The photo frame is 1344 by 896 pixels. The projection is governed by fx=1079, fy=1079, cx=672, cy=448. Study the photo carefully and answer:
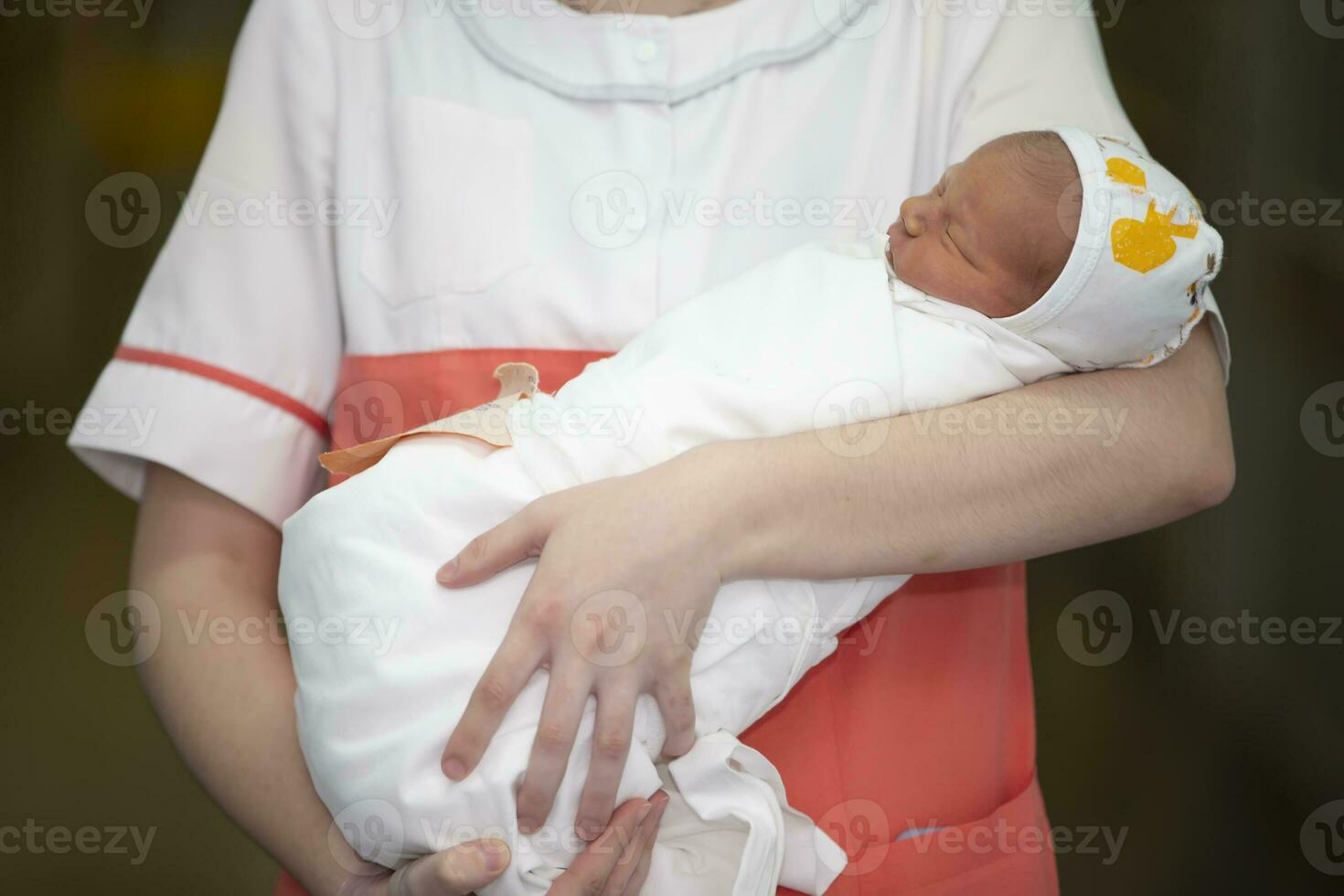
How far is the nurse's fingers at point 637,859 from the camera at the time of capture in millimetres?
653

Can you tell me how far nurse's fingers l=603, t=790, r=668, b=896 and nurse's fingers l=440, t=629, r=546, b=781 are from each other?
109 millimetres

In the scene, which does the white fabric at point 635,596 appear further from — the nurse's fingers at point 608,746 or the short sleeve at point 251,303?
the short sleeve at point 251,303

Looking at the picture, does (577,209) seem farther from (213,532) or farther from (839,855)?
(839,855)

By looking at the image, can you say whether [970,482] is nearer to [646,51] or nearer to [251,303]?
[646,51]

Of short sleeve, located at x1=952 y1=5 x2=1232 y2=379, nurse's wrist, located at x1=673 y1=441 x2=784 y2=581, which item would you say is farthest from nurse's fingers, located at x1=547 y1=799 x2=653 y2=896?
short sleeve, located at x1=952 y1=5 x2=1232 y2=379

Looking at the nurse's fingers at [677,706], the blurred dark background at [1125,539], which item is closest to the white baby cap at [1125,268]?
the nurse's fingers at [677,706]

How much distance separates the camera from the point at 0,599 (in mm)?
1619

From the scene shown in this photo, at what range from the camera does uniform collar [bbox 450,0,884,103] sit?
847mm

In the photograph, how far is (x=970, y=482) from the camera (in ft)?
2.27

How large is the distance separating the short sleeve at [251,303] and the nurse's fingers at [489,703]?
30cm

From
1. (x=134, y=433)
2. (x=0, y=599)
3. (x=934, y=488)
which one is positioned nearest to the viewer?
(x=934, y=488)

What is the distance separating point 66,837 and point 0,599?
37cm

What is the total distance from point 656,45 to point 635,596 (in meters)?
0.45

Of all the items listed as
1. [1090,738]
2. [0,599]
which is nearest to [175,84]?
[0,599]
